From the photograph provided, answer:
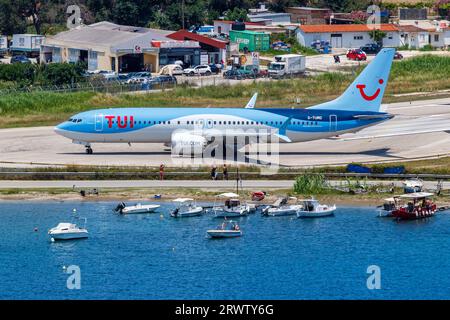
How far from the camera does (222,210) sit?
349 feet

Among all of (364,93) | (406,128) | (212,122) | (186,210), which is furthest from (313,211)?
(406,128)

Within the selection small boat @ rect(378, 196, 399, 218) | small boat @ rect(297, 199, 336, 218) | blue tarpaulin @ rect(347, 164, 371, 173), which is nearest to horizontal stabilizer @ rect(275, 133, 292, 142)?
blue tarpaulin @ rect(347, 164, 371, 173)

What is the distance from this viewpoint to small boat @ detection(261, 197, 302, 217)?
106m

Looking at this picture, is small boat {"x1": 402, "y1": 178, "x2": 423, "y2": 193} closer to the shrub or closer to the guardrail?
the guardrail

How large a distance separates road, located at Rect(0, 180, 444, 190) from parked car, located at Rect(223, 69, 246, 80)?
262ft

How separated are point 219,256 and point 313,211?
1504cm

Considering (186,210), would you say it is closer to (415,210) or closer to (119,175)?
(119,175)

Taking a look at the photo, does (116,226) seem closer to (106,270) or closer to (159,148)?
(106,270)

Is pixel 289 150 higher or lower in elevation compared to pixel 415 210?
higher

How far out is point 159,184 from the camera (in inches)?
4550

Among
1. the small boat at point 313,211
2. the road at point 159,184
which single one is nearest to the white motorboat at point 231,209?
the small boat at point 313,211
